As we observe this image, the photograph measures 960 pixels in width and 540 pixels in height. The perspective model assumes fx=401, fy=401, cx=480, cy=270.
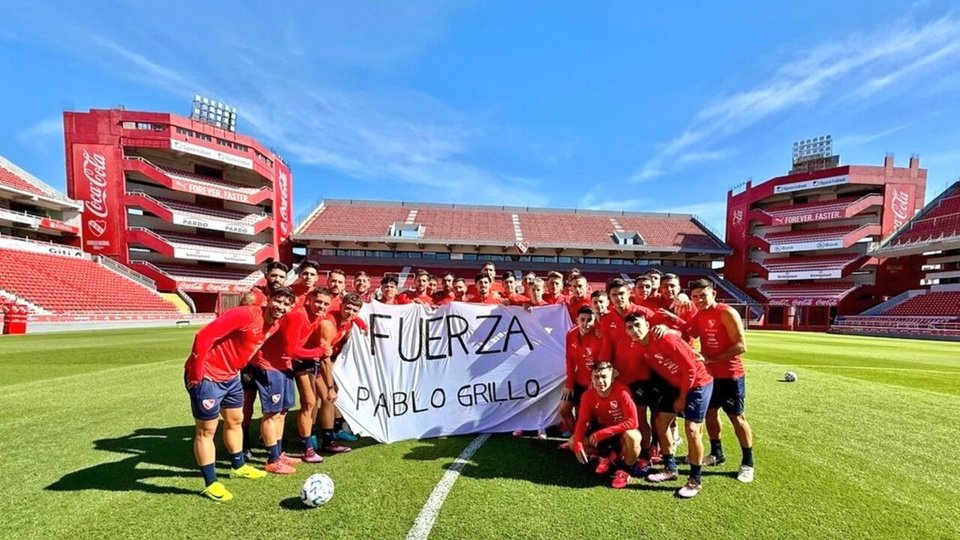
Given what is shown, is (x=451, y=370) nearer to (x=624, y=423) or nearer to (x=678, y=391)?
(x=624, y=423)

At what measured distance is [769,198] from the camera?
43094mm

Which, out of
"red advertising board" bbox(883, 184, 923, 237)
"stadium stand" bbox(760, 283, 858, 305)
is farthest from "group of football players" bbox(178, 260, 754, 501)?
"red advertising board" bbox(883, 184, 923, 237)

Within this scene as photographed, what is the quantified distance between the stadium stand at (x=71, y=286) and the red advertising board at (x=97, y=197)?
9.20ft

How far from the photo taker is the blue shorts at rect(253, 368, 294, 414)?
4.14 meters

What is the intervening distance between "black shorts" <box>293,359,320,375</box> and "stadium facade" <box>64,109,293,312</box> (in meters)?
33.6

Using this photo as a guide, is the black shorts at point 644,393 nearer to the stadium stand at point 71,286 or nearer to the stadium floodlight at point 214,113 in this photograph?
the stadium stand at point 71,286

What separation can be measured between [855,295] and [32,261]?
203 ft

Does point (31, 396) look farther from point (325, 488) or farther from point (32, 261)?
point (32, 261)

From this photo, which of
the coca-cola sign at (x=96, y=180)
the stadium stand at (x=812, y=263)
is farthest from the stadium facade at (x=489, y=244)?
the coca-cola sign at (x=96, y=180)

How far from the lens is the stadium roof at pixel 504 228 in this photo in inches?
1614

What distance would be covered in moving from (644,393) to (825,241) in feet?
150

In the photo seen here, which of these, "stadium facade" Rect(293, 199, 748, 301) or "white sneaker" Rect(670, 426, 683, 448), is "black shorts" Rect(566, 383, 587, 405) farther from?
"stadium facade" Rect(293, 199, 748, 301)

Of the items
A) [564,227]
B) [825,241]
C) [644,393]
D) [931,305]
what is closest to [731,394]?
[644,393]

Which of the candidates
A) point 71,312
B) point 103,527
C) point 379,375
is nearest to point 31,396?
point 103,527
